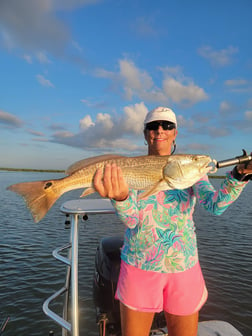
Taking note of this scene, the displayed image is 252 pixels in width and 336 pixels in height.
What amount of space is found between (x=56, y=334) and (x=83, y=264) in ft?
14.6

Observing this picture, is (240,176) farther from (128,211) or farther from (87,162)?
(87,162)

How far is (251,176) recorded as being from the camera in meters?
2.54

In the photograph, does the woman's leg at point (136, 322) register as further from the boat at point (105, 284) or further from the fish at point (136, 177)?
the fish at point (136, 177)

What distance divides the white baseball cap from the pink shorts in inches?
74.0

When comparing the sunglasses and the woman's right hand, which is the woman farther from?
the sunglasses

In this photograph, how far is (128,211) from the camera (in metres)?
2.72

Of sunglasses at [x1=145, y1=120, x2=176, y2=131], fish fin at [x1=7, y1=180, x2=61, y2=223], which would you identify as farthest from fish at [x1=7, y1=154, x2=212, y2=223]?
sunglasses at [x1=145, y1=120, x2=176, y2=131]

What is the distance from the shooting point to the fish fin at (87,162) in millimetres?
3057

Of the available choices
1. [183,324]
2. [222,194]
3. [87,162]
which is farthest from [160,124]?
[183,324]

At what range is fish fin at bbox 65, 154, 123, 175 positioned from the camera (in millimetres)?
3057

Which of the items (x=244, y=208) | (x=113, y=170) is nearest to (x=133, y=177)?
(x=113, y=170)

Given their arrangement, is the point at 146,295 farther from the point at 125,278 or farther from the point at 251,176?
the point at 251,176

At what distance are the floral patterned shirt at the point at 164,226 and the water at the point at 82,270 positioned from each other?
615cm

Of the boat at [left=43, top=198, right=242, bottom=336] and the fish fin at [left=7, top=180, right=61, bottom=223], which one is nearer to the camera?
the fish fin at [left=7, top=180, right=61, bottom=223]
